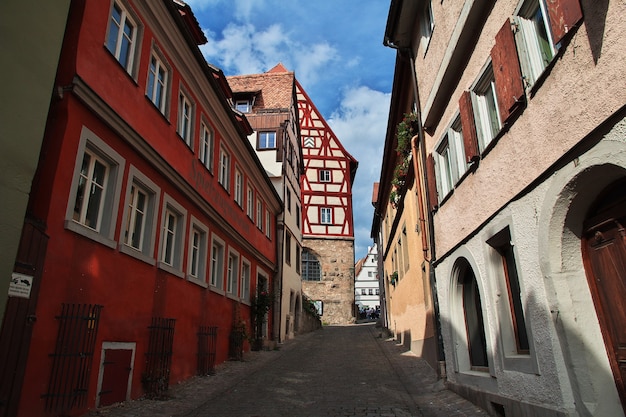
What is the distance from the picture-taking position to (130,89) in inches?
285

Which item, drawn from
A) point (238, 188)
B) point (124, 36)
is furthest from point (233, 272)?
point (124, 36)

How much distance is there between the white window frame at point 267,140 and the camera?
67.3 ft

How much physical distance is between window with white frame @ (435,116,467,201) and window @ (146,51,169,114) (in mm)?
5210

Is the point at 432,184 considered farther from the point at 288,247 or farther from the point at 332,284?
the point at 332,284

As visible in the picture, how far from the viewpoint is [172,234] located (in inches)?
360

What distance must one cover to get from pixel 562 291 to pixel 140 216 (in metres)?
6.36

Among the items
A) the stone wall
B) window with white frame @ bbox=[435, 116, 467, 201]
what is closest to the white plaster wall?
window with white frame @ bbox=[435, 116, 467, 201]

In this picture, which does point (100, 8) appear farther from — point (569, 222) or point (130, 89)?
point (569, 222)

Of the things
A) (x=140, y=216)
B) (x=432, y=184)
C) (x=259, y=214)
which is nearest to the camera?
(x=140, y=216)

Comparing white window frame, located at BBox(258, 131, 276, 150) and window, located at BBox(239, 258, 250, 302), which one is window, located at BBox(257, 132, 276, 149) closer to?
white window frame, located at BBox(258, 131, 276, 150)

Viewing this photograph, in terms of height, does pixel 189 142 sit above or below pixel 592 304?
above

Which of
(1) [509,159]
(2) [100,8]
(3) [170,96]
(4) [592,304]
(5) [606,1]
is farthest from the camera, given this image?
(3) [170,96]

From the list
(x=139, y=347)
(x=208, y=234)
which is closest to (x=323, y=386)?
(x=139, y=347)

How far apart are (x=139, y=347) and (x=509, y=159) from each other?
599 cm
